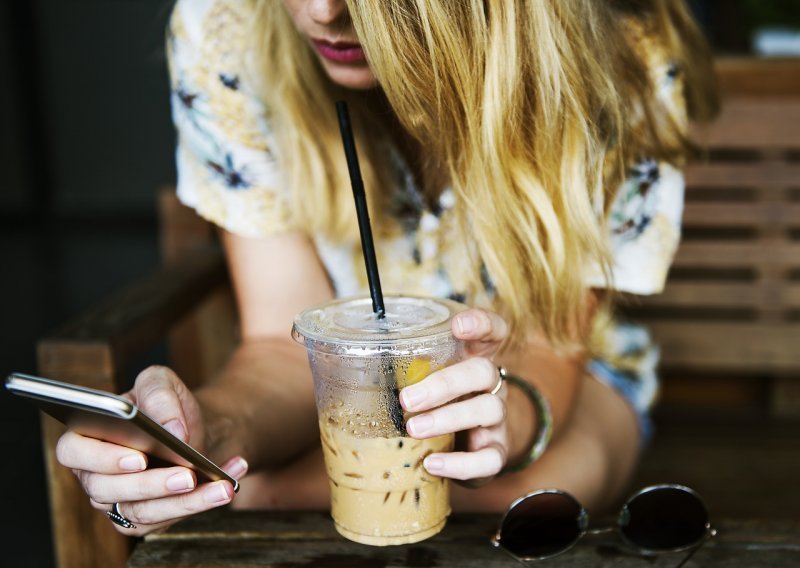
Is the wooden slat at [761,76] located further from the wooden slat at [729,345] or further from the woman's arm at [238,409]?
the woman's arm at [238,409]

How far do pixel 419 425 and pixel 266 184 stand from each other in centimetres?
75

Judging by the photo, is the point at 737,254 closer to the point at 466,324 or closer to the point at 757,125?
the point at 757,125

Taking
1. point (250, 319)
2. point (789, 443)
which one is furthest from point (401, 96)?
point (789, 443)

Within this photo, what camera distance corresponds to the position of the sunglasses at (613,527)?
0.97 meters

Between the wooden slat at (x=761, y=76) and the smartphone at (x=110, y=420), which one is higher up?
the wooden slat at (x=761, y=76)

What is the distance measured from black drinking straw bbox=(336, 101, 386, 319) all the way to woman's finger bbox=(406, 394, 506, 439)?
12cm

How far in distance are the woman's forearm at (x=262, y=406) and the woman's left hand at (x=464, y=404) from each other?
0.32 meters

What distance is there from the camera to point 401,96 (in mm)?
1053

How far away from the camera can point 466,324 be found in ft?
2.80

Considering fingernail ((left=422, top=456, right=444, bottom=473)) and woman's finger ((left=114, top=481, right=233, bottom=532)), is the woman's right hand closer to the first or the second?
woman's finger ((left=114, top=481, right=233, bottom=532))

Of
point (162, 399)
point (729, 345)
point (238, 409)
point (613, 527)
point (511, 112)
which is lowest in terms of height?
point (729, 345)

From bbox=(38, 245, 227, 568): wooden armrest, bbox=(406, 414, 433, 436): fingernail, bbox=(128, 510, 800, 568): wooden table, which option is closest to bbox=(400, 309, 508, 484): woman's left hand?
bbox=(406, 414, 433, 436): fingernail

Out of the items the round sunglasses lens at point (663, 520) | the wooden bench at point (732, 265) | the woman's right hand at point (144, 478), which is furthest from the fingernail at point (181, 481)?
the wooden bench at point (732, 265)

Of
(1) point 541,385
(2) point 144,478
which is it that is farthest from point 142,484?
(1) point 541,385
